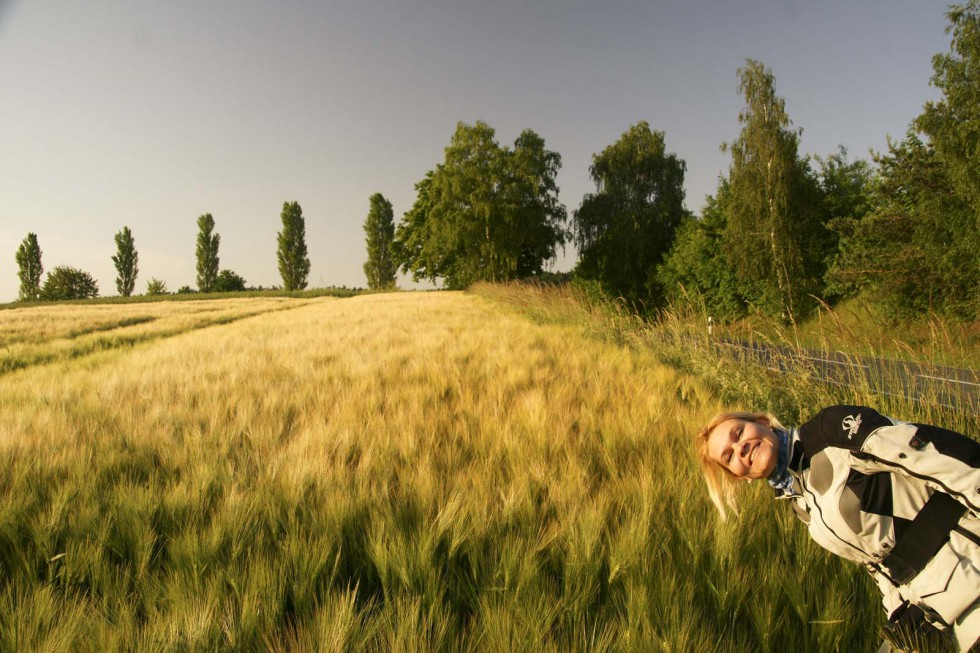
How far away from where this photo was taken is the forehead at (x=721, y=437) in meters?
1.32

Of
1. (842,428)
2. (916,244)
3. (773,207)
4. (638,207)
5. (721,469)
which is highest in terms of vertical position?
(638,207)

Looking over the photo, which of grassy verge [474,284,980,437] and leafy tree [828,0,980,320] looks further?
leafy tree [828,0,980,320]

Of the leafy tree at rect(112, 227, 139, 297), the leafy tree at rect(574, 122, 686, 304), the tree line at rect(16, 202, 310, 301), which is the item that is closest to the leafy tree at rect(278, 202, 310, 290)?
the tree line at rect(16, 202, 310, 301)

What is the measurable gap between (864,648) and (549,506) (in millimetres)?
873

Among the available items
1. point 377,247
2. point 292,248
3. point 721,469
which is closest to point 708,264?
point 721,469

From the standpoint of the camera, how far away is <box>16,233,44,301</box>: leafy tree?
1999 inches

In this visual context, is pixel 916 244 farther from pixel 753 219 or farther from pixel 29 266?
pixel 29 266

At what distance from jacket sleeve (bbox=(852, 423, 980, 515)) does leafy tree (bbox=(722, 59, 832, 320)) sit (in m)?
21.0

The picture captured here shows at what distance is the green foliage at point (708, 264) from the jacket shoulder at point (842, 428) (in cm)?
2206

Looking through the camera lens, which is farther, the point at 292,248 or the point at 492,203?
the point at 292,248

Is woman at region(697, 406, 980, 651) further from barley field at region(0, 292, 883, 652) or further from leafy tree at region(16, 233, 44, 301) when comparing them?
leafy tree at region(16, 233, 44, 301)

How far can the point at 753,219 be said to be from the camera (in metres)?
19.8

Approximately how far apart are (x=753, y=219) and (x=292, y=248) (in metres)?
50.5

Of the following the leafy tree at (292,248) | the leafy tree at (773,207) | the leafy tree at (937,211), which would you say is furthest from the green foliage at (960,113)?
the leafy tree at (292,248)
